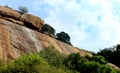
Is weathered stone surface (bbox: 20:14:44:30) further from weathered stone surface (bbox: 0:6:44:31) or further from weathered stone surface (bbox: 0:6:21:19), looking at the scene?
weathered stone surface (bbox: 0:6:21:19)

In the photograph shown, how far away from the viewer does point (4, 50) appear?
50.2m

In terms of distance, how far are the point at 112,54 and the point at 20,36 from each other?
29.9 m

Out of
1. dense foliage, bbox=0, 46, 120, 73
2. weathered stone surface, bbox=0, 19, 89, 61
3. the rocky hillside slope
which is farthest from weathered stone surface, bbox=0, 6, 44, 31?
dense foliage, bbox=0, 46, 120, 73

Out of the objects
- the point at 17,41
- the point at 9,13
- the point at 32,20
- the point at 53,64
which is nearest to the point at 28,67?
the point at 53,64

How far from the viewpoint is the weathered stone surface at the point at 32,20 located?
62500mm

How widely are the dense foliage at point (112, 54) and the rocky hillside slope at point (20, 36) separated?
13891mm

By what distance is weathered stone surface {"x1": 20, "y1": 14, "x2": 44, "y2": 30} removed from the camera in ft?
205

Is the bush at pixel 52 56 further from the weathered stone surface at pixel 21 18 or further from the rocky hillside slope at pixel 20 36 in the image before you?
Answer: the weathered stone surface at pixel 21 18

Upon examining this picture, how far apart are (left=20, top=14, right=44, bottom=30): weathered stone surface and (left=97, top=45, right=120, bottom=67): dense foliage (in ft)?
65.1

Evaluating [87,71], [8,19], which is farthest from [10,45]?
[87,71]

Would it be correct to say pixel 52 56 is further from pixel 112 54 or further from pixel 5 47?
pixel 112 54

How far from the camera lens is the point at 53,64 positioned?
1939 inches

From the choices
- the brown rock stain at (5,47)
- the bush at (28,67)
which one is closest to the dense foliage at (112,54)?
the brown rock stain at (5,47)

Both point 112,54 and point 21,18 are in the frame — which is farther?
point 112,54
